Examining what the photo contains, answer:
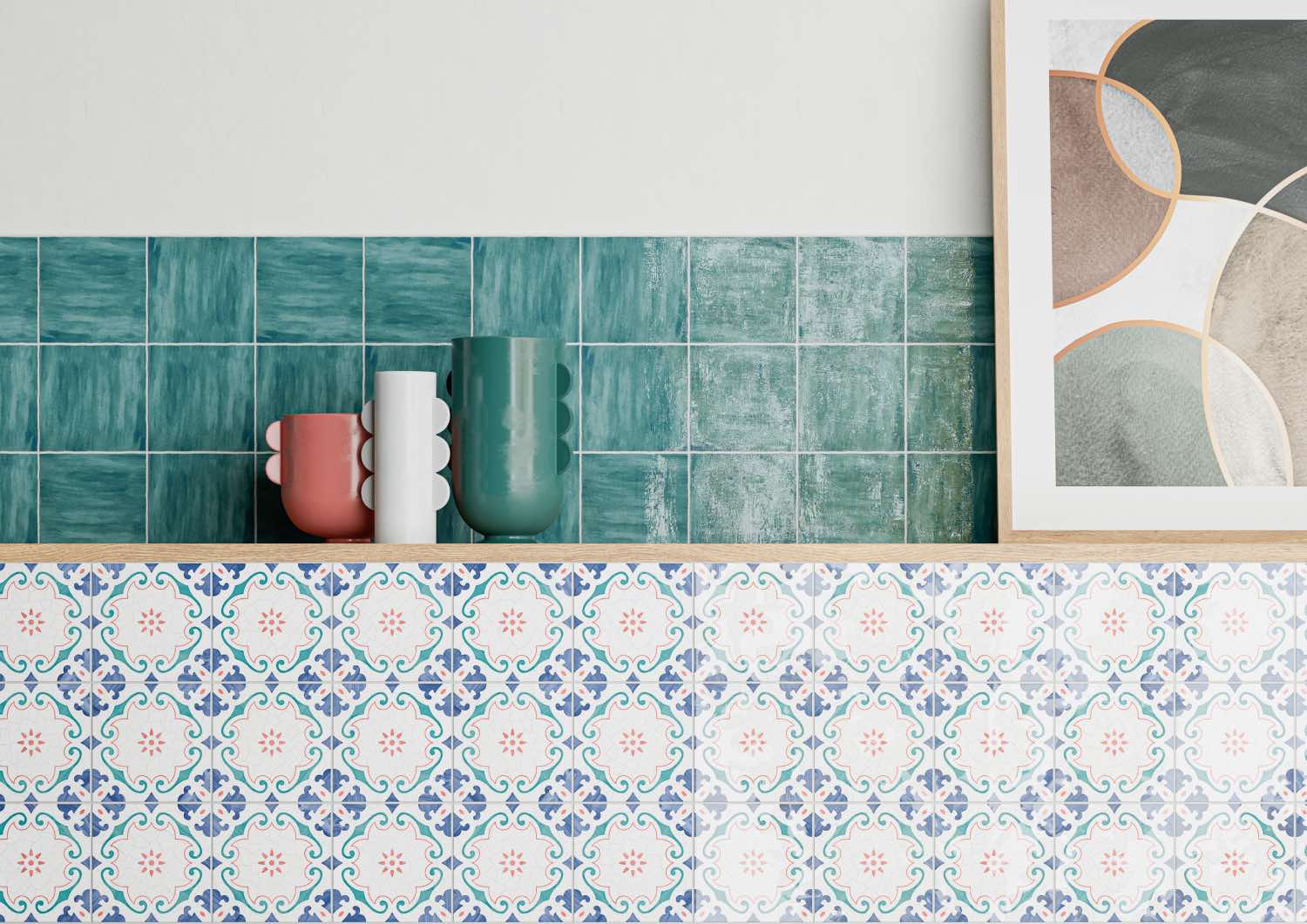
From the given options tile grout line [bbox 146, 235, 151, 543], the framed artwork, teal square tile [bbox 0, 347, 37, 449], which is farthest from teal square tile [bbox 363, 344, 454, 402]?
the framed artwork

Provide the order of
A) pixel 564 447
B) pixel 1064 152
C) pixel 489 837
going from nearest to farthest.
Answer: pixel 489 837 < pixel 564 447 < pixel 1064 152

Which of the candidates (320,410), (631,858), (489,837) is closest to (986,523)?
(631,858)

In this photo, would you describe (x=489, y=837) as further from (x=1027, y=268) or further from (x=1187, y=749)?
(x=1027, y=268)

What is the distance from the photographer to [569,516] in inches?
58.2

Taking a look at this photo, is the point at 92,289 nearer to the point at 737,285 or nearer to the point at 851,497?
the point at 737,285

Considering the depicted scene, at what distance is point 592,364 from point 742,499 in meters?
0.28

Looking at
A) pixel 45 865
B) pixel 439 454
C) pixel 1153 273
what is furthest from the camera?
pixel 1153 273

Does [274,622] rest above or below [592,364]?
below

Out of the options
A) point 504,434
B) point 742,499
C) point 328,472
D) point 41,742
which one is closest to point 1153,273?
point 742,499

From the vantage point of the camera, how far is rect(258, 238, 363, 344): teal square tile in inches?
58.4

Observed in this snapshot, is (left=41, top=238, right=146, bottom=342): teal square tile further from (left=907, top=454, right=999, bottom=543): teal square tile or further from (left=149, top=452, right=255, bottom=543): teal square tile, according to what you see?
(left=907, top=454, right=999, bottom=543): teal square tile

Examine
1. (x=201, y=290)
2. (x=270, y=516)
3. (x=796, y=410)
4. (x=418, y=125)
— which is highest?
(x=418, y=125)

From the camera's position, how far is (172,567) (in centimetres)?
120

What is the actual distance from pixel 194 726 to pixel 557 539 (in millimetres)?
510
